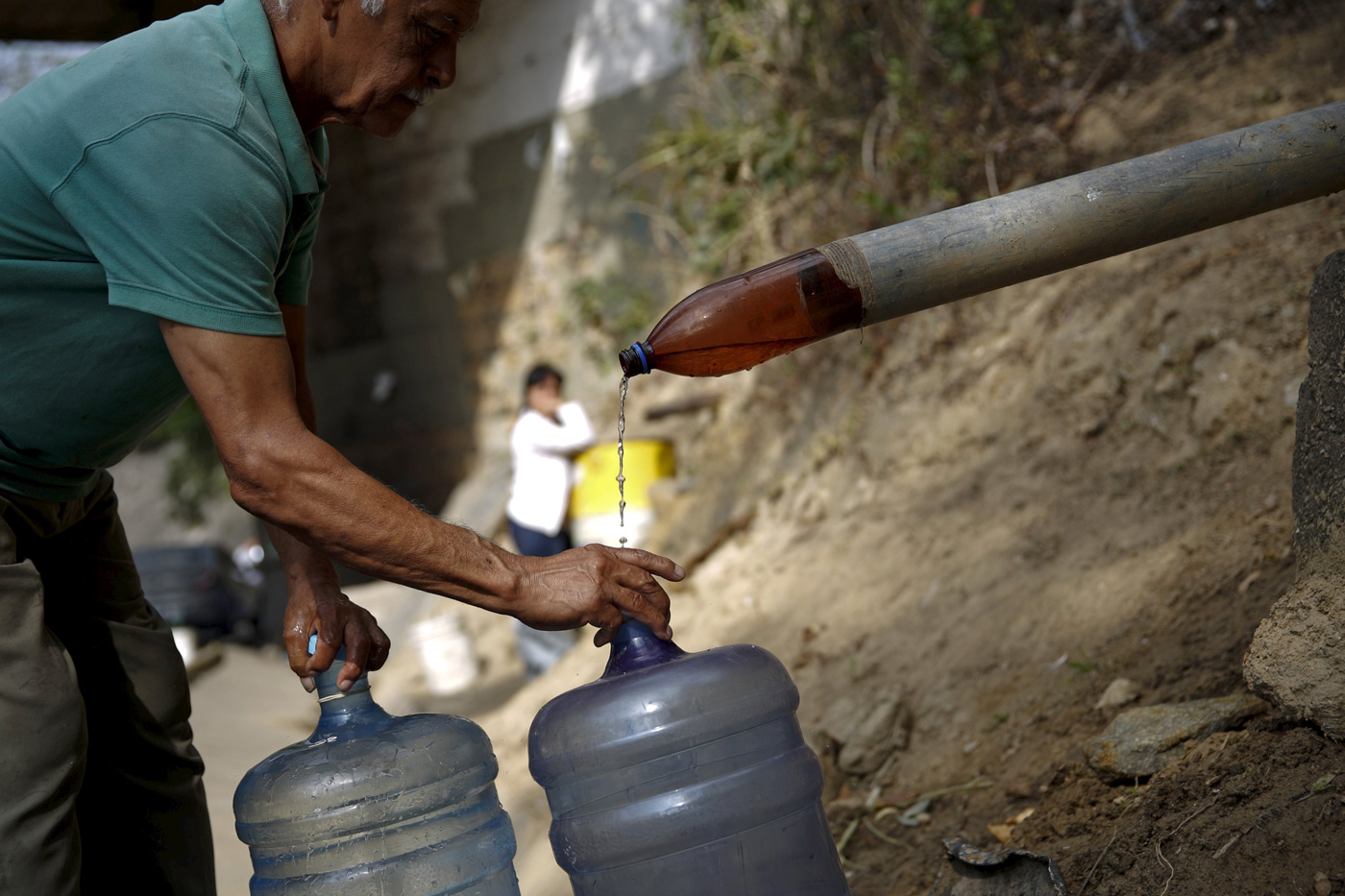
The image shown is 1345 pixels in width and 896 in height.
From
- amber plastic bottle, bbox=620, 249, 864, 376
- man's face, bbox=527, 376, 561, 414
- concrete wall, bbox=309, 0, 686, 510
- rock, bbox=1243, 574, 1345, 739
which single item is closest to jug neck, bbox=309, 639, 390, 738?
amber plastic bottle, bbox=620, 249, 864, 376

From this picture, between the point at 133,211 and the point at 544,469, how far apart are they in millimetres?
4998

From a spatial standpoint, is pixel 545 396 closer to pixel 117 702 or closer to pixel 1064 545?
pixel 1064 545

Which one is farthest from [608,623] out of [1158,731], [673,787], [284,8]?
[1158,731]

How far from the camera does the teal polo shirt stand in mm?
1453

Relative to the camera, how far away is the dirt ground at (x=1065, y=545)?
1.99 meters

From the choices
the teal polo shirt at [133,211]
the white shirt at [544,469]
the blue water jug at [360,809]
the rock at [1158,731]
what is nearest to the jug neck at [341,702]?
the blue water jug at [360,809]

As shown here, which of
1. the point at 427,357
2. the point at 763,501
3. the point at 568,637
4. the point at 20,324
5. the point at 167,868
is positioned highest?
the point at 20,324

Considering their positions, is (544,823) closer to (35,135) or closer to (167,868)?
(167,868)

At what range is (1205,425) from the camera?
336cm

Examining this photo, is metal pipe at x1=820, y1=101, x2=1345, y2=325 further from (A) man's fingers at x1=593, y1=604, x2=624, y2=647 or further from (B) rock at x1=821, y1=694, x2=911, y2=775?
(B) rock at x1=821, y1=694, x2=911, y2=775

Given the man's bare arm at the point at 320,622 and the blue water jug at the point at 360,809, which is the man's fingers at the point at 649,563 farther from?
the blue water jug at the point at 360,809

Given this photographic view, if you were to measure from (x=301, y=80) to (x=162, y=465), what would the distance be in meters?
15.2

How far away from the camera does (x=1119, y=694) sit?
2504mm

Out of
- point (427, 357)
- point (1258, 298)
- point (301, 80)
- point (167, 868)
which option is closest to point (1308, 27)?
point (1258, 298)
